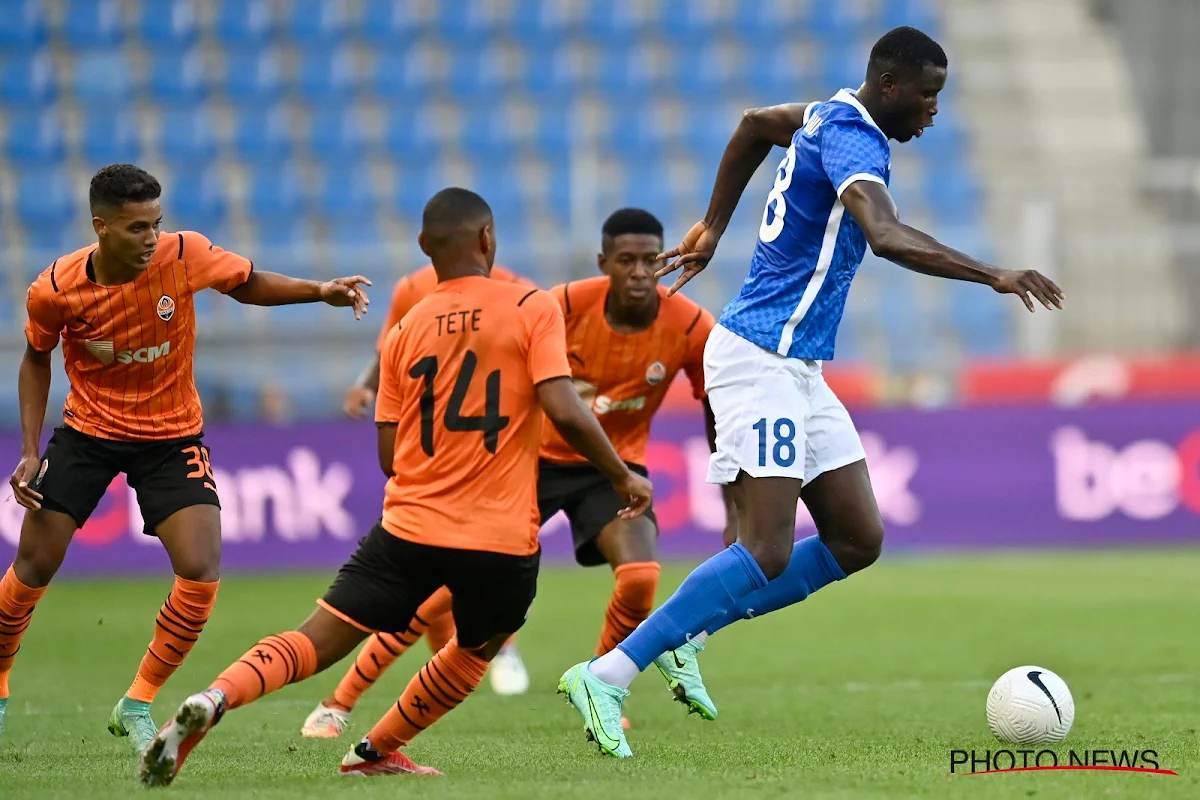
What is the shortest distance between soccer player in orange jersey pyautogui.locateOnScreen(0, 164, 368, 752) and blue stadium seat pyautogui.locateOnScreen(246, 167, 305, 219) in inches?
490

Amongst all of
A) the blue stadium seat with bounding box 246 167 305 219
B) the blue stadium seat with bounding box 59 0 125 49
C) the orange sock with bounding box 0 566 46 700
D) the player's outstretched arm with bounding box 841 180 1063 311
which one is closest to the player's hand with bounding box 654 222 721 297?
the player's outstretched arm with bounding box 841 180 1063 311

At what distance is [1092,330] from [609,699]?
13.0 metres

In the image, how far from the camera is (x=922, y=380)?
52.5 feet

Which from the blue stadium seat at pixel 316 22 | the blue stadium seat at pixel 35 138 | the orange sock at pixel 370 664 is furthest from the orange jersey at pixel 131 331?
the blue stadium seat at pixel 316 22

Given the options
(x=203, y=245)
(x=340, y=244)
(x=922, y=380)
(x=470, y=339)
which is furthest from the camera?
(x=340, y=244)

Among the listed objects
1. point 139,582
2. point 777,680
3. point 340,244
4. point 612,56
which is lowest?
point 139,582

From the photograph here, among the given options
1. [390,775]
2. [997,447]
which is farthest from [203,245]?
[997,447]

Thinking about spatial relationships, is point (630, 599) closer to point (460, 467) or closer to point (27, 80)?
point (460, 467)

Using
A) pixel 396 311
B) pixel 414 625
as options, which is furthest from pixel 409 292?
pixel 414 625

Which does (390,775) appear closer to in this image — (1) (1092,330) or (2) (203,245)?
(2) (203,245)

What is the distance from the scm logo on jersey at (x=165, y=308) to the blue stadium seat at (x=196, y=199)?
1204 cm

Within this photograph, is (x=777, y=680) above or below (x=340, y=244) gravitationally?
below

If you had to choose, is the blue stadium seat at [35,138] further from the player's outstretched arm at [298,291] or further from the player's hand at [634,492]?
the player's hand at [634,492]

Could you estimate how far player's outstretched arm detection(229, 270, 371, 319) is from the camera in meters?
6.02
